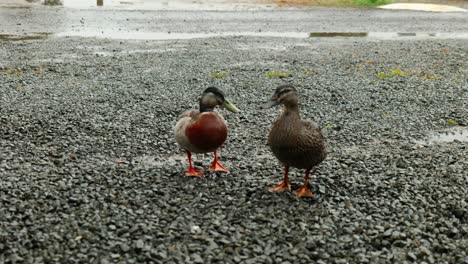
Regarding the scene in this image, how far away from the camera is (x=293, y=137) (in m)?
5.14

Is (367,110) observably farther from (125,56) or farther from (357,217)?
(125,56)

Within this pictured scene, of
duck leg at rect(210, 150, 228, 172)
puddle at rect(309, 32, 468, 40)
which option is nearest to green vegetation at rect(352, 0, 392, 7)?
puddle at rect(309, 32, 468, 40)

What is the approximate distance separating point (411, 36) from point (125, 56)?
9750mm

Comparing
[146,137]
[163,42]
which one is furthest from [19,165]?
[163,42]

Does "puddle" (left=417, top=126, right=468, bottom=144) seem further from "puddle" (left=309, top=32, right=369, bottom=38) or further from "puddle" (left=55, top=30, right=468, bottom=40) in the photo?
"puddle" (left=309, top=32, right=369, bottom=38)

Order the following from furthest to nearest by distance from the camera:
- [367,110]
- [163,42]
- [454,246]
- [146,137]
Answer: [163,42]
[367,110]
[146,137]
[454,246]

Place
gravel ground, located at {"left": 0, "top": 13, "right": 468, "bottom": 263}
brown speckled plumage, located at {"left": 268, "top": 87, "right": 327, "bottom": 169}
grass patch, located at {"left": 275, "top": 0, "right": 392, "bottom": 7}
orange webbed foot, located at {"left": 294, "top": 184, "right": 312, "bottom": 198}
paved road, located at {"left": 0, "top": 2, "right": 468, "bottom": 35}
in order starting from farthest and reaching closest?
grass patch, located at {"left": 275, "top": 0, "right": 392, "bottom": 7} < paved road, located at {"left": 0, "top": 2, "right": 468, "bottom": 35} < orange webbed foot, located at {"left": 294, "top": 184, "right": 312, "bottom": 198} < brown speckled plumage, located at {"left": 268, "top": 87, "right": 327, "bottom": 169} < gravel ground, located at {"left": 0, "top": 13, "right": 468, "bottom": 263}

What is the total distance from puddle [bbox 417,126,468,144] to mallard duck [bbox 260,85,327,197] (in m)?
3.09

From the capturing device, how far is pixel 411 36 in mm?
17703

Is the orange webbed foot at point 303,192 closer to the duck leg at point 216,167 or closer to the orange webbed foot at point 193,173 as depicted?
the duck leg at point 216,167

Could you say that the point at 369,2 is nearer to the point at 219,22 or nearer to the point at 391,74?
the point at 219,22

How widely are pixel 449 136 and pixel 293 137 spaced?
386 centimetres

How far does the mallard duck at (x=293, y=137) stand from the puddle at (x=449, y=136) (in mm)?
3088

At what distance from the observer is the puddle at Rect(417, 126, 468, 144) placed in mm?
7707
